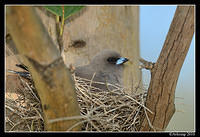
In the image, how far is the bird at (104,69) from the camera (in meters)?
1.17

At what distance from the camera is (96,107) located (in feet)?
3.22

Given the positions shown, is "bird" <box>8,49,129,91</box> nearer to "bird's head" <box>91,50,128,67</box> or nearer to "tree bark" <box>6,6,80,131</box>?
"bird's head" <box>91,50,128,67</box>

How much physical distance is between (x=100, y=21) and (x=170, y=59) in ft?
1.50

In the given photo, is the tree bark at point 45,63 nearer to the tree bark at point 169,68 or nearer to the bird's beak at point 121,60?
the tree bark at point 169,68

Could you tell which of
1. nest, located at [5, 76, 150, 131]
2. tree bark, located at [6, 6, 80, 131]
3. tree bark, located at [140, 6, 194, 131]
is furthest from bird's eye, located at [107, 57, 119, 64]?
tree bark, located at [6, 6, 80, 131]

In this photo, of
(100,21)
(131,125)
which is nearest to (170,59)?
(131,125)

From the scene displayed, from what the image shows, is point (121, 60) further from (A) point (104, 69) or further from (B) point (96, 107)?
(B) point (96, 107)

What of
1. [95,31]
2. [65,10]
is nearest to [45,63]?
[65,10]

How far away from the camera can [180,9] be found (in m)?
0.80

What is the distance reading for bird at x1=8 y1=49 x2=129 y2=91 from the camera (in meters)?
1.17

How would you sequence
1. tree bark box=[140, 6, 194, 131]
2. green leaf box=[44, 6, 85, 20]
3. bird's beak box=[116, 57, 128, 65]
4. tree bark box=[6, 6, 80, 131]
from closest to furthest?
1. tree bark box=[6, 6, 80, 131]
2. tree bark box=[140, 6, 194, 131]
3. green leaf box=[44, 6, 85, 20]
4. bird's beak box=[116, 57, 128, 65]

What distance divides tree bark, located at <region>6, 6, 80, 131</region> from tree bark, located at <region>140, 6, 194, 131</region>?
331 mm

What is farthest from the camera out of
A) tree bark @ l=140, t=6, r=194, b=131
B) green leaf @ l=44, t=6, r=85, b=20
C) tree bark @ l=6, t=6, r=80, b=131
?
green leaf @ l=44, t=6, r=85, b=20

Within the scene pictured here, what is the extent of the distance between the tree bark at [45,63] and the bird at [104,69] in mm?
469
